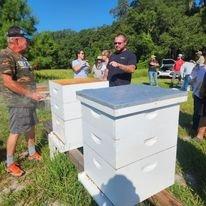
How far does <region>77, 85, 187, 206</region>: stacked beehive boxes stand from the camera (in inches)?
88.7

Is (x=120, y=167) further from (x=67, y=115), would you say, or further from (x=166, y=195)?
(x=67, y=115)

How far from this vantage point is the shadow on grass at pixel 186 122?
238 inches

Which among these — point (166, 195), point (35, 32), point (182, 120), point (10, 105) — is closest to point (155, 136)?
point (166, 195)

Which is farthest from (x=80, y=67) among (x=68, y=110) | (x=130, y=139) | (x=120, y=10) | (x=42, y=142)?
(x=120, y=10)

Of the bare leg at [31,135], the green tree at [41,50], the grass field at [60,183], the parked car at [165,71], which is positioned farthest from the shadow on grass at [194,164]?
the parked car at [165,71]

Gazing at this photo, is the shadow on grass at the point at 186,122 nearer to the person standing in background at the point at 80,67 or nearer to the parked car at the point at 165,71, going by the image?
the person standing in background at the point at 80,67

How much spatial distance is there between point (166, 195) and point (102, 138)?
87cm

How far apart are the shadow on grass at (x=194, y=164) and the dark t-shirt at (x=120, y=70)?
159 centimetres

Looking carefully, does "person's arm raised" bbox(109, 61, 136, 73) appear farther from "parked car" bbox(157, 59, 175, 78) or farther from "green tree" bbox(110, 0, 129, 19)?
"green tree" bbox(110, 0, 129, 19)

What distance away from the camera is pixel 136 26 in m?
38.1

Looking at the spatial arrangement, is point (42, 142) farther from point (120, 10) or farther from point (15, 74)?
point (120, 10)

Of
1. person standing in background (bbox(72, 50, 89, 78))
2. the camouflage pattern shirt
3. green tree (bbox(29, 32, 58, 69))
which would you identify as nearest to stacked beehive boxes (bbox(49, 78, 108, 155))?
the camouflage pattern shirt

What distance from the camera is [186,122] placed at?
6945mm

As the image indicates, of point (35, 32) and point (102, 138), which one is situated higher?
point (35, 32)
